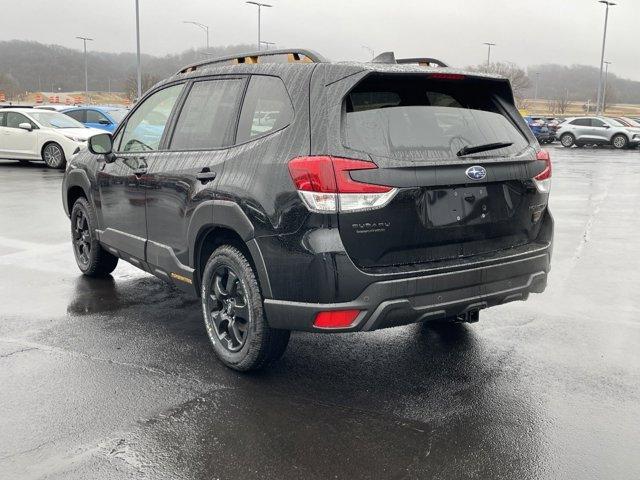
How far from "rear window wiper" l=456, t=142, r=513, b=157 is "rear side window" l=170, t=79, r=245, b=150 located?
1.40m

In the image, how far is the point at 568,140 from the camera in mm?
35531

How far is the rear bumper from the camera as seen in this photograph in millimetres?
3545

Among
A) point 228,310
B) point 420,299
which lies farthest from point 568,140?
point 420,299

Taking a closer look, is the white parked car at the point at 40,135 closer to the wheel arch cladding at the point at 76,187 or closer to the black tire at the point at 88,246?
the wheel arch cladding at the point at 76,187

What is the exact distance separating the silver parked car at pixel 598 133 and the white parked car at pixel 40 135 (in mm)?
25435

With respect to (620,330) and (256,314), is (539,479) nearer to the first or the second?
(256,314)

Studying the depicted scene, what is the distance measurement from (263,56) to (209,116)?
54 cm

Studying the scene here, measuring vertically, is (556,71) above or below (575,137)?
above

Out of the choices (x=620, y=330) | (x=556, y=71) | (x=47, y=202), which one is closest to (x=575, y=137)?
(x=47, y=202)

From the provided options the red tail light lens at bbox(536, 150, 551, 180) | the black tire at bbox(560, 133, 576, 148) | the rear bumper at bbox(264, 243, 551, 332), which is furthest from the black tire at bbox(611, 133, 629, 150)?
the rear bumper at bbox(264, 243, 551, 332)

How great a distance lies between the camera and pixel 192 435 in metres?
→ 3.41

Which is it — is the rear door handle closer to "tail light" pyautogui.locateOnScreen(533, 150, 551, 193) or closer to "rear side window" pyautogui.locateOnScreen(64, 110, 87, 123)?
"tail light" pyautogui.locateOnScreen(533, 150, 551, 193)

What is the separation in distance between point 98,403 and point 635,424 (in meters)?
2.87

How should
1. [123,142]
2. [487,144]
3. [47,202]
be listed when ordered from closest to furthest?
[487,144]
[123,142]
[47,202]
